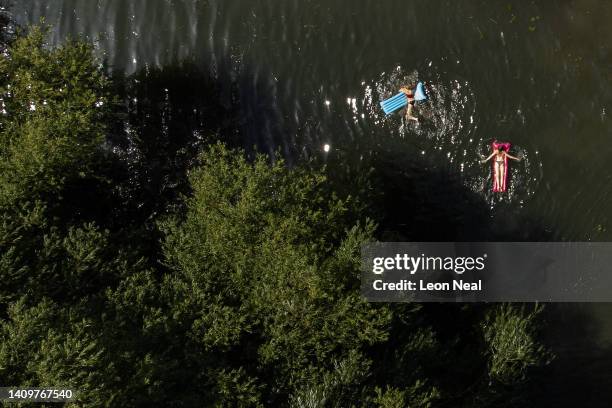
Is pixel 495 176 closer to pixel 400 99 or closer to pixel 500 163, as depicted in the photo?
pixel 500 163

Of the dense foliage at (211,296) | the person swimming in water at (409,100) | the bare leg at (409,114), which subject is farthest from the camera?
the bare leg at (409,114)

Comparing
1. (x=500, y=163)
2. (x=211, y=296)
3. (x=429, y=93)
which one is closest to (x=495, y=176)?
(x=500, y=163)

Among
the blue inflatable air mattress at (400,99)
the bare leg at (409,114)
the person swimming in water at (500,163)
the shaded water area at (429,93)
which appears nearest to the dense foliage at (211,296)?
the shaded water area at (429,93)

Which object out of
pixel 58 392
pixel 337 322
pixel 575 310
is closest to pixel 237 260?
pixel 337 322

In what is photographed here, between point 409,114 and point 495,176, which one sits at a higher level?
point 409,114

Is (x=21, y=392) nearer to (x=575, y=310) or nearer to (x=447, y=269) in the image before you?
(x=447, y=269)

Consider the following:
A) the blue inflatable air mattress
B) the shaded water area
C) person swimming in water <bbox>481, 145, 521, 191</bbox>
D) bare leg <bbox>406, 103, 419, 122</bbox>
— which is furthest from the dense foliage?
person swimming in water <bbox>481, 145, 521, 191</bbox>

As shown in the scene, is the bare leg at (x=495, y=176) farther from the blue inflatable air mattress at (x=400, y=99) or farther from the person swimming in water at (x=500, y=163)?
the blue inflatable air mattress at (x=400, y=99)
